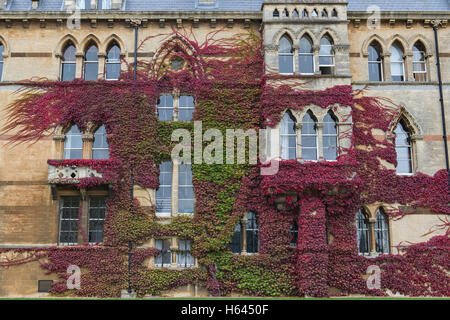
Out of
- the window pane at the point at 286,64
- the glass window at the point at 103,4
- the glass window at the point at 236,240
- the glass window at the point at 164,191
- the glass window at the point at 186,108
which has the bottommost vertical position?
the glass window at the point at 236,240

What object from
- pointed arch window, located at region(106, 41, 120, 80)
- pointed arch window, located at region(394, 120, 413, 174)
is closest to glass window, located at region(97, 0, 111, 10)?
pointed arch window, located at region(106, 41, 120, 80)

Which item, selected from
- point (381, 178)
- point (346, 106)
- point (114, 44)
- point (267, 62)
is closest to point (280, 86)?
point (267, 62)

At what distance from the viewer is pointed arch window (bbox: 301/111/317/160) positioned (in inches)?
802

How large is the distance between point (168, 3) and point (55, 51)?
6092 mm

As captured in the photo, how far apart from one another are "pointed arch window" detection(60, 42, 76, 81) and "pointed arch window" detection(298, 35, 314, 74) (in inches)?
433

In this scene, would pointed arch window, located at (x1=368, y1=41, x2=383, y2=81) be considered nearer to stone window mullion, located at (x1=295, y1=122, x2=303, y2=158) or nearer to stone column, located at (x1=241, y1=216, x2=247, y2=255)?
stone window mullion, located at (x1=295, y1=122, x2=303, y2=158)

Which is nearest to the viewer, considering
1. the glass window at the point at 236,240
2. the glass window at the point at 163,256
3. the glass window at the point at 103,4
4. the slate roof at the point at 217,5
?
the glass window at the point at 163,256

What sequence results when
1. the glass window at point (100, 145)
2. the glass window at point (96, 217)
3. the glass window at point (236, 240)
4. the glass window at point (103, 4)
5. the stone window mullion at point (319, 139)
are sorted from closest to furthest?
the stone window mullion at point (319, 139), the glass window at point (96, 217), the glass window at point (236, 240), the glass window at point (100, 145), the glass window at point (103, 4)

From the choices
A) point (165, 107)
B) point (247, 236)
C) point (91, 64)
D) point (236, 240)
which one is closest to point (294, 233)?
point (247, 236)

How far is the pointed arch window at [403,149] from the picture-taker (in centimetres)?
2133

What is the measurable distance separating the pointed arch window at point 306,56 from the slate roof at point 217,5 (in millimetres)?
3112

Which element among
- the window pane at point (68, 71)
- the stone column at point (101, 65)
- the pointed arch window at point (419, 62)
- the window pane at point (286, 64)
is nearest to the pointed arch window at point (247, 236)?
the window pane at point (286, 64)

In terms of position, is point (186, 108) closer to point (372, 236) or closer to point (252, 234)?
point (252, 234)

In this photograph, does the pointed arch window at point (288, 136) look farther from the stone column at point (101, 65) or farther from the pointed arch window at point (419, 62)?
the stone column at point (101, 65)
